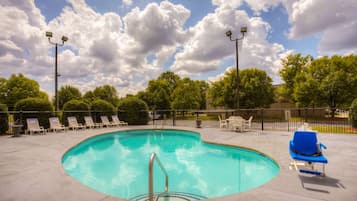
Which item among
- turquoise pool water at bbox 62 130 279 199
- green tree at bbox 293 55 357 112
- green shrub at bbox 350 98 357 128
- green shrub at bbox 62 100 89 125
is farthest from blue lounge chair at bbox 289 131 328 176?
green tree at bbox 293 55 357 112

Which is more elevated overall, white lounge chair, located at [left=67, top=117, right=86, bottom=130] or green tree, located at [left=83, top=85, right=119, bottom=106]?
green tree, located at [left=83, top=85, right=119, bottom=106]

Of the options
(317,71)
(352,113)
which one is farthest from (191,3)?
(317,71)

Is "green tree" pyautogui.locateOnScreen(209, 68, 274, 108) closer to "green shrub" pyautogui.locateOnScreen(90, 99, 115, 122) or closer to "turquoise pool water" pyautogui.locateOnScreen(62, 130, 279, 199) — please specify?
"green shrub" pyautogui.locateOnScreen(90, 99, 115, 122)

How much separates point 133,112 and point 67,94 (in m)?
28.8

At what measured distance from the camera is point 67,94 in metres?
35.2

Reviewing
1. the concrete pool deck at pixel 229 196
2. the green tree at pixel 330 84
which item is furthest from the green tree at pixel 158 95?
the concrete pool deck at pixel 229 196

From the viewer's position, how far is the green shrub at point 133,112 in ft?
44.1

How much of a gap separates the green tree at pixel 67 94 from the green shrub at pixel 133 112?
1068 inches

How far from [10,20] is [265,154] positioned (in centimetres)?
1209

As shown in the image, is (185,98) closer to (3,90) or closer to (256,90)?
(256,90)

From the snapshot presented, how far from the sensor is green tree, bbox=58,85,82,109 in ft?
114

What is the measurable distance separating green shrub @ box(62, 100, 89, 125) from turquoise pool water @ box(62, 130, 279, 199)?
15.2 ft

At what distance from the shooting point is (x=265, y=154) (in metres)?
5.04

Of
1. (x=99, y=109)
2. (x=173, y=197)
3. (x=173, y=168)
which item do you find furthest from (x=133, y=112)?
(x=173, y=197)
